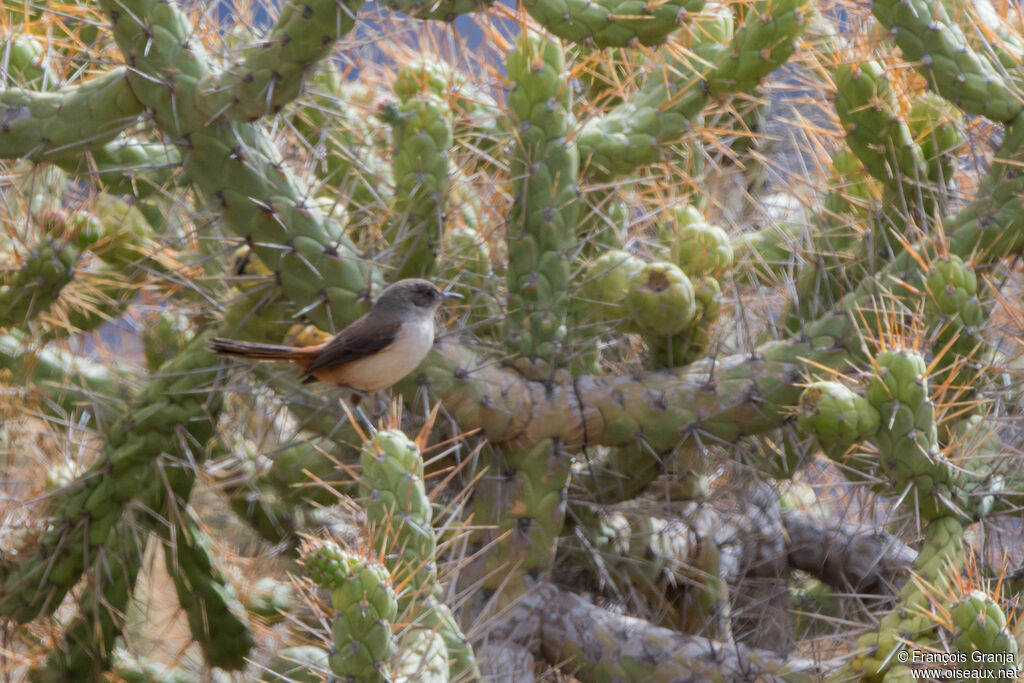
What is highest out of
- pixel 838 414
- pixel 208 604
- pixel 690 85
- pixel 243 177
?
pixel 243 177

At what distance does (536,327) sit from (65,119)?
1.23 m

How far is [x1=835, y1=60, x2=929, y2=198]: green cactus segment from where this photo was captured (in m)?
2.97

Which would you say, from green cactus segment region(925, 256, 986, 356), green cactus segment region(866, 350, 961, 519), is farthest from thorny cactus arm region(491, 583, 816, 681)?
green cactus segment region(925, 256, 986, 356)

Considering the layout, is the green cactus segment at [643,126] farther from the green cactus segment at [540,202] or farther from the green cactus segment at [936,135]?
the green cactus segment at [936,135]

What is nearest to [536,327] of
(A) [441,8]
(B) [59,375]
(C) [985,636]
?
(A) [441,8]

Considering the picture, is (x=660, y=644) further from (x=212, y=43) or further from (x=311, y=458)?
(x=212, y=43)

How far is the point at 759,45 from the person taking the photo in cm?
285

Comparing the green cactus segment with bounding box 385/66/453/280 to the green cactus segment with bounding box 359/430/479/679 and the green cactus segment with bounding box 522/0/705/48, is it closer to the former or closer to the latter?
the green cactus segment with bounding box 522/0/705/48

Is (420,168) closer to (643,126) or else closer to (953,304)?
(643,126)

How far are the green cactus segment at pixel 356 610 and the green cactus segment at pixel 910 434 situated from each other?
3.75 feet

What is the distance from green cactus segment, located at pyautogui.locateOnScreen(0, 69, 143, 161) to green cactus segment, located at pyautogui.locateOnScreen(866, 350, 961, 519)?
5.76ft

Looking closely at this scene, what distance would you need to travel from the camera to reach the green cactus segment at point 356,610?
1883 mm

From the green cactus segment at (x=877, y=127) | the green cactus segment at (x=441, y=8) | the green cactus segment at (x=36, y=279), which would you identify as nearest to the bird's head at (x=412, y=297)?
the green cactus segment at (x=441, y=8)

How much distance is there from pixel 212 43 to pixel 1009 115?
6.64ft
